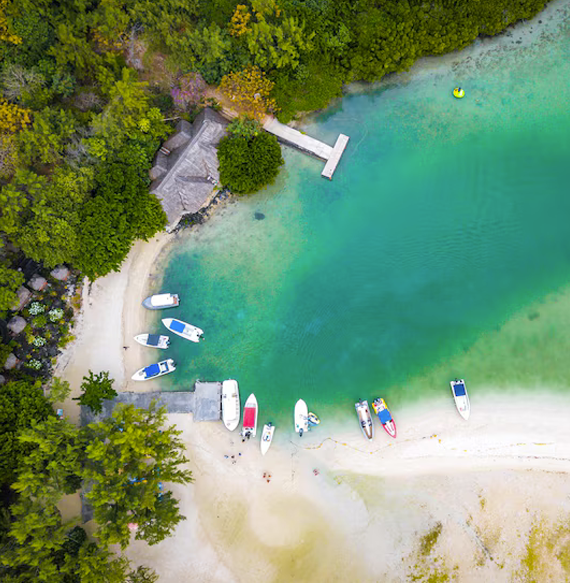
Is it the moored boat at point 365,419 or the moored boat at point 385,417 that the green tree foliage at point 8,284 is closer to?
the moored boat at point 365,419

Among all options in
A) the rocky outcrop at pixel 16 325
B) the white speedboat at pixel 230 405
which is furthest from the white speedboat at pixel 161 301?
the rocky outcrop at pixel 16 325

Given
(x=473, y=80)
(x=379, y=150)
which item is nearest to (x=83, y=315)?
(x=379, y=150)

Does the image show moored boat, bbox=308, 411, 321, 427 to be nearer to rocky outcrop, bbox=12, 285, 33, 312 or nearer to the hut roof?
the hut roof

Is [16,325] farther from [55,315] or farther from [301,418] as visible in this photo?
[301,418]

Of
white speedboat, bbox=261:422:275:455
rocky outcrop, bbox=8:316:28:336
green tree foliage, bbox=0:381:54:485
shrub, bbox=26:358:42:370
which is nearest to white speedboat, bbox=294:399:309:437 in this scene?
white speedboat, bbox=261:422:275:455

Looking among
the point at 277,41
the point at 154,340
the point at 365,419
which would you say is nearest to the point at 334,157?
the point at 277,41
